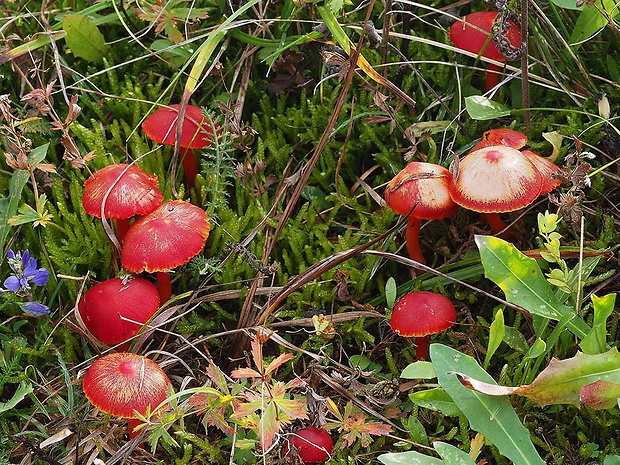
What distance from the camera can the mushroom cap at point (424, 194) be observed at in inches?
87.2

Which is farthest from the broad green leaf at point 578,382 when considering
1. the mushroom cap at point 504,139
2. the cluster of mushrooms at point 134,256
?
the cluster of mushrooms at point 134,256

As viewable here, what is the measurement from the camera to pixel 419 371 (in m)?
1.98

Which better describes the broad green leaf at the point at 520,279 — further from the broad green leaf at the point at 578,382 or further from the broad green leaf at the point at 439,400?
the broad green leaf at the point at 439,400

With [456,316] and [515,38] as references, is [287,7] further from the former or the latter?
[456,316]

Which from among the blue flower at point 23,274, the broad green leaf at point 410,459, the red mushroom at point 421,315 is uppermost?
the blue flower at point 23,274

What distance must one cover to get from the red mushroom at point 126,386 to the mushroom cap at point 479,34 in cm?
160

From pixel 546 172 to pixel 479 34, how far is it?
0.66 metres

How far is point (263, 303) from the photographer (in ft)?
8.20

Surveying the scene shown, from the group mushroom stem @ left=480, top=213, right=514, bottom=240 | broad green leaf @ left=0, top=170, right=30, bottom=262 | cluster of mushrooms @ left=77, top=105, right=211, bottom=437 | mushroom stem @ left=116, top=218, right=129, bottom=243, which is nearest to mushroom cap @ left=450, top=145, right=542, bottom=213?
mushroom stem @ left=480, top=213, right=514, bottom=240

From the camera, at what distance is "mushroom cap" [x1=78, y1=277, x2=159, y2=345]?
2203 mm

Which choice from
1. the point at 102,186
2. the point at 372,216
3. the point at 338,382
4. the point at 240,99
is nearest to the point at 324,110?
the point at 240,99

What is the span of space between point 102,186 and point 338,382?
1.00 m

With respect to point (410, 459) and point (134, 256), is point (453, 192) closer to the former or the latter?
point (410, 459)

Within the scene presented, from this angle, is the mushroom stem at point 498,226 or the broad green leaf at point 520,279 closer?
the broad green leaf at point 520,279
